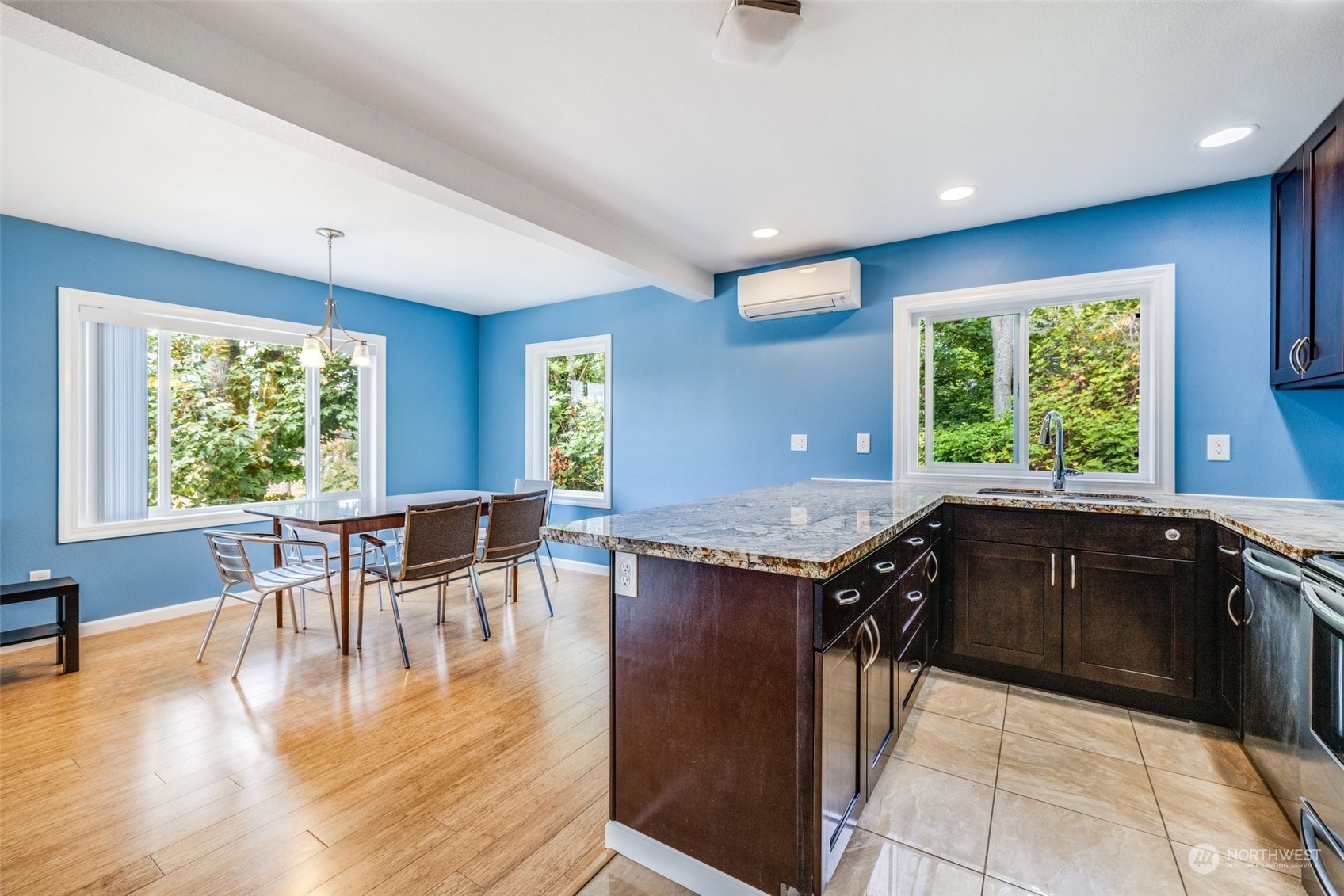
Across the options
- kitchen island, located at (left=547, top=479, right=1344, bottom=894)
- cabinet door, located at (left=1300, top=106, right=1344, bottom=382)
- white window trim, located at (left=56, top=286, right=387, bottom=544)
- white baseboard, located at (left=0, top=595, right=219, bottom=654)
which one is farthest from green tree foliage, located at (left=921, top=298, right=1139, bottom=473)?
white baseboard, located at (left=0, top=595, right=219, bottom=654)

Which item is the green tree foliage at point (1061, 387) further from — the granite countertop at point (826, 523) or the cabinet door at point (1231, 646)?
the cabinet door at point (1231, 646)

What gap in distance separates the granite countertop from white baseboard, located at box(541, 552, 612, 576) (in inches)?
92.0

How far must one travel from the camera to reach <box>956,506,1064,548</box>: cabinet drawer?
95.2 inches

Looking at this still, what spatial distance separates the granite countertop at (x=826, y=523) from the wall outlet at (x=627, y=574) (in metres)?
0.06

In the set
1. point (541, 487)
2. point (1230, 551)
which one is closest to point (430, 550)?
point (541, 487)

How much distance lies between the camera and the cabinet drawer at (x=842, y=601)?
1270mm

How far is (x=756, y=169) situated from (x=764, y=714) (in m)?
2.20

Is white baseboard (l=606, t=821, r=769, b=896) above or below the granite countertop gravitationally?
below

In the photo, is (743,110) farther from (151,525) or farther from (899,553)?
(151,525)

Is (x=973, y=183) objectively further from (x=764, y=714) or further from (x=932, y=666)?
(x=764, y=714)

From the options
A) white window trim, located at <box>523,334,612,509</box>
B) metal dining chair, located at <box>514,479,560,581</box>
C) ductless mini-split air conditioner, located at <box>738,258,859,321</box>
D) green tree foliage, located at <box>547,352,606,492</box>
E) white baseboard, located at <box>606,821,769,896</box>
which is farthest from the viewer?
green tree foliage, located at <box>547,352,606,492</box>

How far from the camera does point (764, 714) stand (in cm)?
131

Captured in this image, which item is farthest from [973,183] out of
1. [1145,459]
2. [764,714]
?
[764,714]

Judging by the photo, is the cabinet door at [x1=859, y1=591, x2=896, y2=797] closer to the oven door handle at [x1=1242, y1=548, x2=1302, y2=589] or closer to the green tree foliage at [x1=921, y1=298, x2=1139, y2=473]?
the oven door handle at [x1=1242, y1=548, x2=1302, y2=589]
